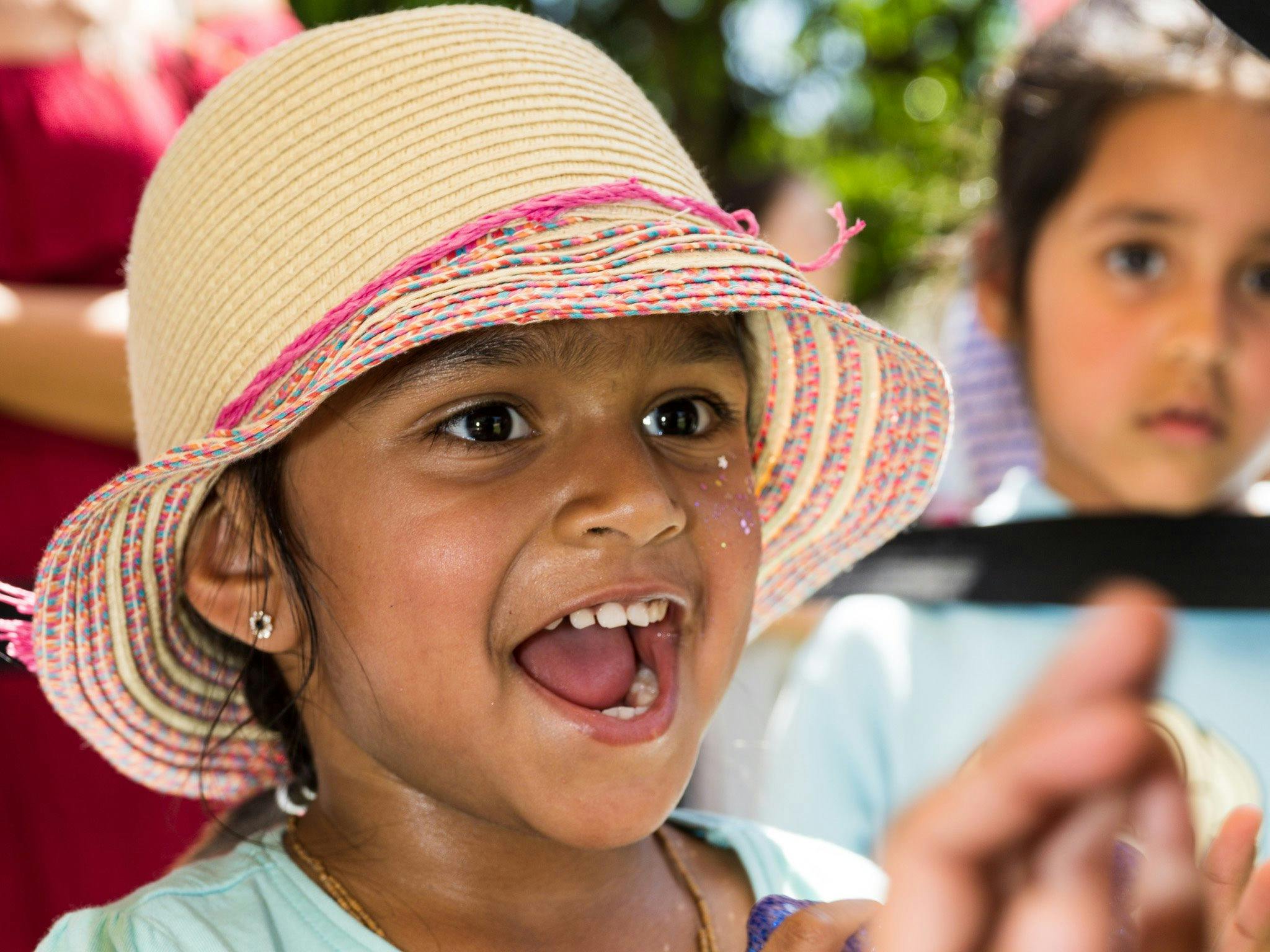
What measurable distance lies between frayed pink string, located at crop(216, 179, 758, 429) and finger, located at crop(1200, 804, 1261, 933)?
590 millimetres

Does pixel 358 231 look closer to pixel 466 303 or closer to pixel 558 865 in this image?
pixel 466 303

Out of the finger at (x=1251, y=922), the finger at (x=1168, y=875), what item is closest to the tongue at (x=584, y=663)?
the finger at (x=1251, y=922)

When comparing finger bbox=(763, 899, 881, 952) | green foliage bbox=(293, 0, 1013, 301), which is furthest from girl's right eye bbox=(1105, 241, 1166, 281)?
green foliage bbox=(293, 0, 1013, 301)

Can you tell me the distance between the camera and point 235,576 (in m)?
1.13

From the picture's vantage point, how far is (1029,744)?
341 mm

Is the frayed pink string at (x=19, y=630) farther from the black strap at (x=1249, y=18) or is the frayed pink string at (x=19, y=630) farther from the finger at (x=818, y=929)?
the black strap at (x=1249, y=18)

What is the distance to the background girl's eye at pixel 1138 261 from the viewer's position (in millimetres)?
1781

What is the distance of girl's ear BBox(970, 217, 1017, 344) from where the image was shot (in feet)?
6.93

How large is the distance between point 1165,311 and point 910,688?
0.58m

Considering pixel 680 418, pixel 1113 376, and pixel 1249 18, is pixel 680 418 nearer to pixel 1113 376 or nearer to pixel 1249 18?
pixel 1249 18

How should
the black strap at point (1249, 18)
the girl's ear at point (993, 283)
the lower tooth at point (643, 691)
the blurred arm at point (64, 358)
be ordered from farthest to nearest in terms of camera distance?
the girl's ear at point (993, 283) < the blurred arm at point (64, 358) < the lower tooth at point (643, 691) < the black strap at point (1249, 18)

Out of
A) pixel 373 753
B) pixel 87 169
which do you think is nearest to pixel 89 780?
pixel 373 753

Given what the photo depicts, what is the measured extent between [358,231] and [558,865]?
52 cm

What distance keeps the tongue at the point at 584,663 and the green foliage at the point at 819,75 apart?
469 cm
